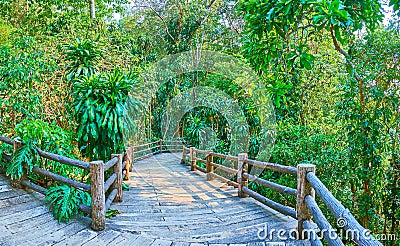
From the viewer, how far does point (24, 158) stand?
156 inches

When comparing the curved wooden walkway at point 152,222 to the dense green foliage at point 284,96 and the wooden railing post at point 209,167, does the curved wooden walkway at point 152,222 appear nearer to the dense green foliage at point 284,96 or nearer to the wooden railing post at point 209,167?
the dense green foliage at point 284,96

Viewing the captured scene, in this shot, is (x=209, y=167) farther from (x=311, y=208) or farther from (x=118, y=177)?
(x=311, y=208)

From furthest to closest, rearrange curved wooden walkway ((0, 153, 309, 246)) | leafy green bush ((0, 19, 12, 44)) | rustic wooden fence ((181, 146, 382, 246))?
leafy green bush ((0, 19, 12, 44)) < curved wooden walkway ((0, 153, 309, 246)) < rustic wooden fence ((181, 146, 382, 246))

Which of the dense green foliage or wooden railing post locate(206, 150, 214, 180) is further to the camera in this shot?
wooden railing post locate(206, 150, 214, 180)

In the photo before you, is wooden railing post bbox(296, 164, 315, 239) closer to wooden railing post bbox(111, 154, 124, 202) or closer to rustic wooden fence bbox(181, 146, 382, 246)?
rustic wooden fence bbox(181, 146, 382, 246)

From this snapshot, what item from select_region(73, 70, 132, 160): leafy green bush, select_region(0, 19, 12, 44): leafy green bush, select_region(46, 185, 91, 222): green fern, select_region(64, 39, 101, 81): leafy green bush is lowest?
select_region(46, 185, 91, 222): green fern

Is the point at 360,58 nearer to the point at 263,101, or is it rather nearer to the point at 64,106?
the point at 263,101

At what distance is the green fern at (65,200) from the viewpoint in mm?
3295

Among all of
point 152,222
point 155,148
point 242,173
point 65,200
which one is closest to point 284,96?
point 242,173

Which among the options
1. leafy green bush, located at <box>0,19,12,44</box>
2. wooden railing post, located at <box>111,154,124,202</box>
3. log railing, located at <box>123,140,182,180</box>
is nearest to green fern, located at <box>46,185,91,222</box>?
wooden railing post, located at <box>111,154,124,202</box>

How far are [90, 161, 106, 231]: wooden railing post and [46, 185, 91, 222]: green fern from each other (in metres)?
0.32

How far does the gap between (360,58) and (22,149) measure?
188 inches

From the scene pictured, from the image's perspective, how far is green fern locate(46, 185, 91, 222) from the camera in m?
3.29

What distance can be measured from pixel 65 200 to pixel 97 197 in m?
0.48
